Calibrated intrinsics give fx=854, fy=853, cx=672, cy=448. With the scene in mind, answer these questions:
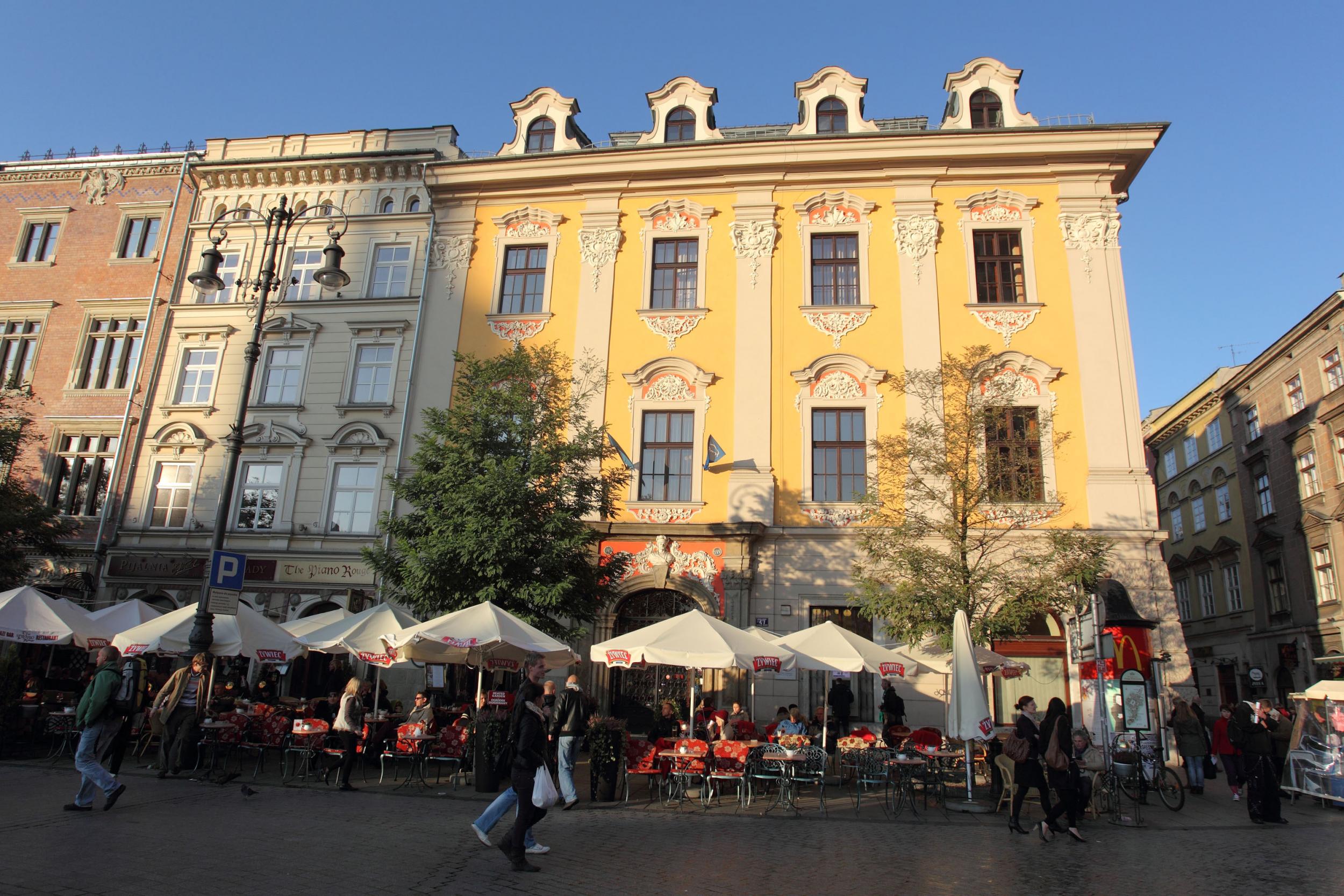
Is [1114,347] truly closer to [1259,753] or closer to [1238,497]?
[1259,753]

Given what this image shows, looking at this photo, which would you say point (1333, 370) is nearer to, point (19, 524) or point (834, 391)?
point (834, 391)

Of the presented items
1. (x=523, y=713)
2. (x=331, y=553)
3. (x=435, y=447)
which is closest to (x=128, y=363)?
(x=331, y=553)

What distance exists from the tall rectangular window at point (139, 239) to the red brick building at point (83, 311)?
0.03 m

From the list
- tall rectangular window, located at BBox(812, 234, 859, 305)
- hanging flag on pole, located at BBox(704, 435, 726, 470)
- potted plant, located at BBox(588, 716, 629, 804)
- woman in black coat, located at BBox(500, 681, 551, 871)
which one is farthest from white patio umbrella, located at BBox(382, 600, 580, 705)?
tall rectangular window, located at BBox(812, 234, 859, 305)

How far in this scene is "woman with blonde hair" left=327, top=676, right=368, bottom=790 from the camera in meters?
12.5

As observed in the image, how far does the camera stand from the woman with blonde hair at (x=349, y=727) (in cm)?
1252

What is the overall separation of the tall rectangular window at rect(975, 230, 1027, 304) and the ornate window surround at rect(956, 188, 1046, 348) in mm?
117

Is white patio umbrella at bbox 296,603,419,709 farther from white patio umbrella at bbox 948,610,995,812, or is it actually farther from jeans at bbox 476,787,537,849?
white patio umbrella at bbox 948,610,995,812

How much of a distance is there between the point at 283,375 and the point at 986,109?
21.0 m

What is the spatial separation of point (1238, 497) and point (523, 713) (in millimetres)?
37314

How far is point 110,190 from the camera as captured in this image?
89.5 feet

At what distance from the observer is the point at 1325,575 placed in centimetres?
2916

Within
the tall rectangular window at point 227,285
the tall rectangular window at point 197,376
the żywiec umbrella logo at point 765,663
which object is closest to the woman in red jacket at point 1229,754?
the żywiec umbrella logo at point 765,663

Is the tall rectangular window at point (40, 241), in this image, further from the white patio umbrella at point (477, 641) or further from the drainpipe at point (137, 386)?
the white patio umbrella at point (477, 641)
